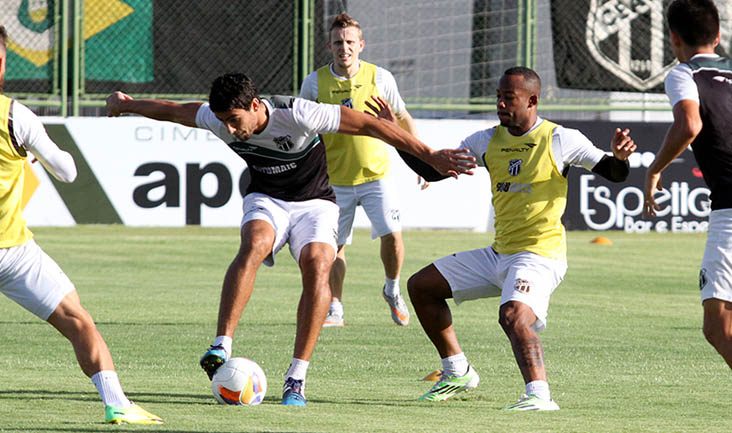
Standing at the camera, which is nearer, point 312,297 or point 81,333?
point 81,333

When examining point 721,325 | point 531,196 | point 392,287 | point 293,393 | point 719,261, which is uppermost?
point 531,196

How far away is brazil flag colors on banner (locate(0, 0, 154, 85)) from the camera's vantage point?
63.2 feet

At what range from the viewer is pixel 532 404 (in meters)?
6.34

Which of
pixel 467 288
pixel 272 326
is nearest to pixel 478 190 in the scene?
pixel 272 326

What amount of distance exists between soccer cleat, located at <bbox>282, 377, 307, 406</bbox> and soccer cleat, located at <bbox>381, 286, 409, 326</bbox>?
3.91 meters

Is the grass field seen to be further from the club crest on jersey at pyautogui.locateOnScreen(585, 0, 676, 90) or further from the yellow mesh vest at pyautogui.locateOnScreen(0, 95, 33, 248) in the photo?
the club crest on jersey at pyautogui.locateOnScreen(585, 0, 676, 90)

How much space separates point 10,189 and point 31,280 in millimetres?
442

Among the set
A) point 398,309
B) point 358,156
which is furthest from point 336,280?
point 358,156

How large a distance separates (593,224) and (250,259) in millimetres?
13341

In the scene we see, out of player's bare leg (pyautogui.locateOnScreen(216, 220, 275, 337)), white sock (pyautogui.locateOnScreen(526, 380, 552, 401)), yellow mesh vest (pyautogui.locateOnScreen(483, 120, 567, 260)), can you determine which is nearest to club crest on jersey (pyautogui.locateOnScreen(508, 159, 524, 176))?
yellow mesh vest (pyautogui.locateOnScreen(483, 120, 567, 260))

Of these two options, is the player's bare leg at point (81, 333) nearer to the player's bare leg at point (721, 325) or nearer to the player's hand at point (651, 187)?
the player's hand at point (651, 187)

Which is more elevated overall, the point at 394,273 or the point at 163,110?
the point at 163,110

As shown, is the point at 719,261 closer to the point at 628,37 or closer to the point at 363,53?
the point at 363,53

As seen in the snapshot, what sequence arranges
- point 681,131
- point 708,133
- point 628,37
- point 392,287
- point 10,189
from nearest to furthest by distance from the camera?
point 681,131 → point 10,189 → point 708,133 → point 392,287 → point 628,37
